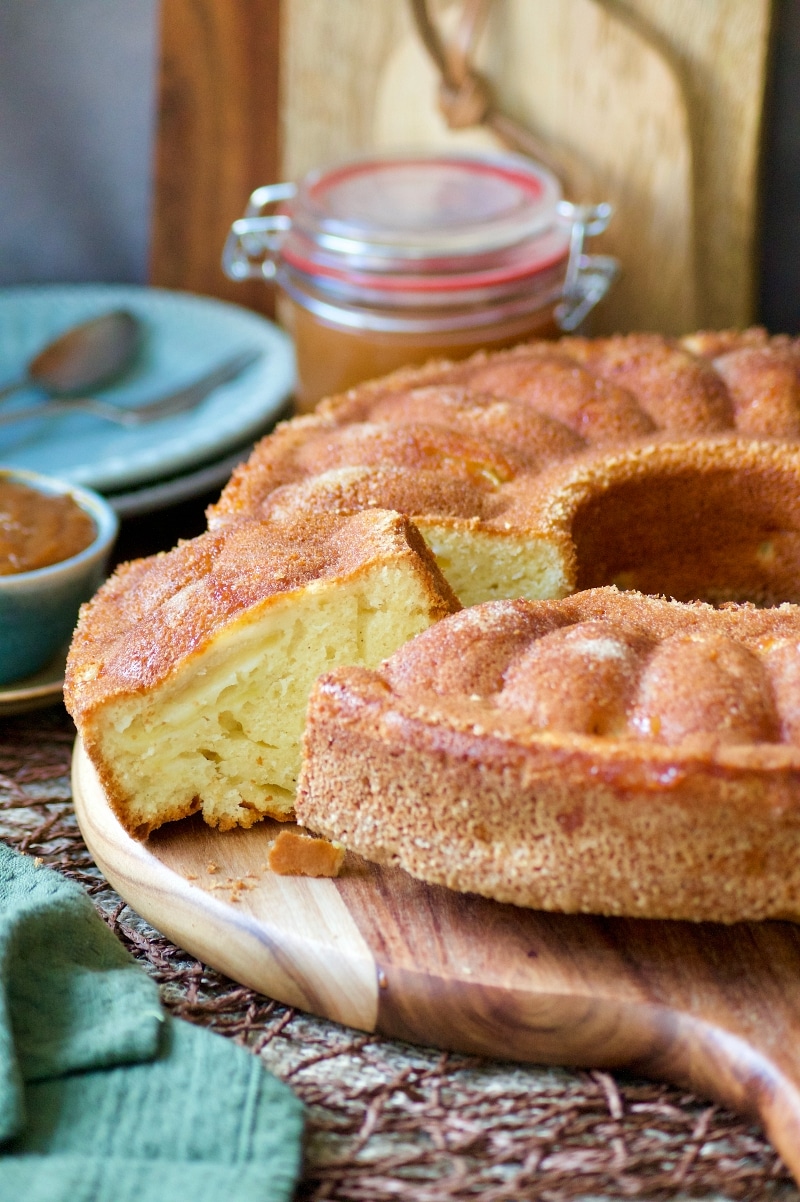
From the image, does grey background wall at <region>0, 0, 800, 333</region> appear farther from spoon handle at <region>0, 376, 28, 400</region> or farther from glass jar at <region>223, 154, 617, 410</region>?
spoon handle at <region>0, 376, 28, 400</region>

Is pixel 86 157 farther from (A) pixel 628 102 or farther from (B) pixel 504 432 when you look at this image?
(B) pixel 504 432

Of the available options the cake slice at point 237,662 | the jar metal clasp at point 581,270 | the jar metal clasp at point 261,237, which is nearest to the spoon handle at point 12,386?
the jar metal clasp at point 261,237

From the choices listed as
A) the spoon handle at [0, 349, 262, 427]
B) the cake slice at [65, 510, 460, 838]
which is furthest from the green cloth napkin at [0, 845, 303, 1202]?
the spoon handle at [0, 349, 262, 427]

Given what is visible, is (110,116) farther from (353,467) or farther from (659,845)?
(659,845)

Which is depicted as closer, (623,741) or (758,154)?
(623,741)

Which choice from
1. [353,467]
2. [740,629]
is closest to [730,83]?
[353,467]

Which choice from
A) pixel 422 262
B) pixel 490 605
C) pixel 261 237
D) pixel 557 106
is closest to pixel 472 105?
pixel 557 106
